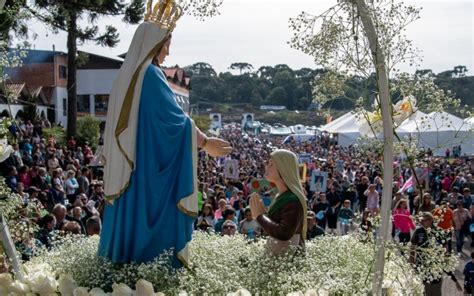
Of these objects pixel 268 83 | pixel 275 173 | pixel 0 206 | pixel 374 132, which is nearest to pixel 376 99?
pixel 374 132

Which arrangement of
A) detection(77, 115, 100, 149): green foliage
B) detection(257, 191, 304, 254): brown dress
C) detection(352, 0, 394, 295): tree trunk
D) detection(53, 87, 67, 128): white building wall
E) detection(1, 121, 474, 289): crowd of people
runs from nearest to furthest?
detection(352, 0, 394, 295): tree trunk < detection(257, 191, 304, 254): brown dress < detection(1, 121, 474, 289): crowd of people < detection(77, 115, 100, 149): green foliage < detection(53, 87, 67, 128): white building wall

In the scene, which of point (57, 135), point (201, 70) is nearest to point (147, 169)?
point (57, 135)

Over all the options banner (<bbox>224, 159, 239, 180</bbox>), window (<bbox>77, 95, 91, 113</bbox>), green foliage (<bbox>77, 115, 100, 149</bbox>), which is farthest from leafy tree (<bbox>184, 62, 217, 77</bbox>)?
banner (<bbox>224, 159, 239, 180</bbox>)

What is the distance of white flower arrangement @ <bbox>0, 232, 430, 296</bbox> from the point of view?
4.84m

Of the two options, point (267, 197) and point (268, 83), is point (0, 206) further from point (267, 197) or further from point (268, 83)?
point (268, 83)

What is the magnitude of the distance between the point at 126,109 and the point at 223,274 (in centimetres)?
147

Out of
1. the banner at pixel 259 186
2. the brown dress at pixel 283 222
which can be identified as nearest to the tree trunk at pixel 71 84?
the banner at pixel 259 186

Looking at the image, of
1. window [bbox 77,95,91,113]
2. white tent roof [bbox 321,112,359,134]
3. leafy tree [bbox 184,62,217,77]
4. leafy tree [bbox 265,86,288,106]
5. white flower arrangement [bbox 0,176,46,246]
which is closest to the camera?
white flower arrangement [bbox 0,176,46,246]

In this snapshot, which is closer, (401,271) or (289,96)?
(401,271)

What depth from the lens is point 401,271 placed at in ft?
18.3

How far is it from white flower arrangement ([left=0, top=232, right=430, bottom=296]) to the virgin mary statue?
20 centimetres

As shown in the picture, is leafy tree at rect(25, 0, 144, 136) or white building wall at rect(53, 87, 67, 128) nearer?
leafy tree at rect(25, 0, 144, 136)

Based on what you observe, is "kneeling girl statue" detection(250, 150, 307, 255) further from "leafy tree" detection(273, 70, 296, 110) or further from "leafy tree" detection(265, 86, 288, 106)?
"leafy tree" detection(265, 86, 288, 106)

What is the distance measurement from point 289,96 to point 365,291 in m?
102
